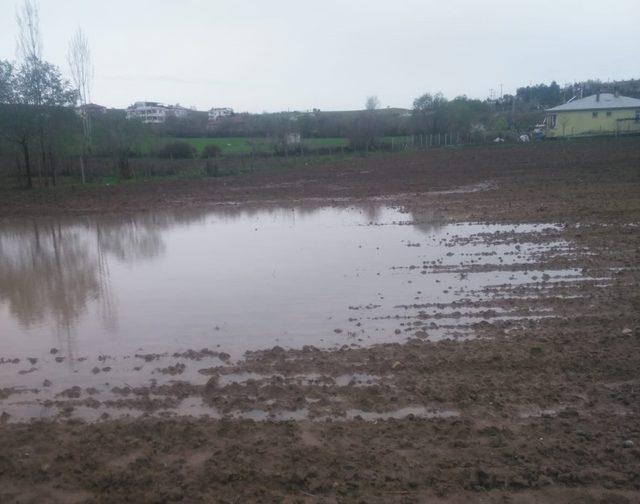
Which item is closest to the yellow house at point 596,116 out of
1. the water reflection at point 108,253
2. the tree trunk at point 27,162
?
the water reflection at point 108,253

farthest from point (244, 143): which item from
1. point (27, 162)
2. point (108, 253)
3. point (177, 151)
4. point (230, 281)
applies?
point (230, 281)

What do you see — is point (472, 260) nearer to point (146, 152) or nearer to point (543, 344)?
point (543, 344)

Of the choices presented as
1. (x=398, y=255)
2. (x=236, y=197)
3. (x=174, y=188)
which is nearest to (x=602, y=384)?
(x=398, y=255)

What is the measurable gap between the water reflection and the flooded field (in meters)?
0.06

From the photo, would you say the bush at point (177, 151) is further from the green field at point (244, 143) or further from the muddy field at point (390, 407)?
the muddy field at point (390, 407)

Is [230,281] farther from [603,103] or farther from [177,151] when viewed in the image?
[603,103]

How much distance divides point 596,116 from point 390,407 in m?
63.7

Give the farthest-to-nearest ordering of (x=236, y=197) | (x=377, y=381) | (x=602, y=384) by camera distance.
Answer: (x=236, y=197)
(x=377, y=381)
(x=602, y=384)

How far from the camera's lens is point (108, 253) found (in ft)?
51.6

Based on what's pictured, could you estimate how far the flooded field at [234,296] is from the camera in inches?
297

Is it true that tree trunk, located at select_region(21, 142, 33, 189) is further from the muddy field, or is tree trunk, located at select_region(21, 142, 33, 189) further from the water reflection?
the muddy field

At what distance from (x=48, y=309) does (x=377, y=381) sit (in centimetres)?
665

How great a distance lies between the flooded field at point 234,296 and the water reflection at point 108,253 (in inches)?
2.4

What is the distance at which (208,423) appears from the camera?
586 centimetres
